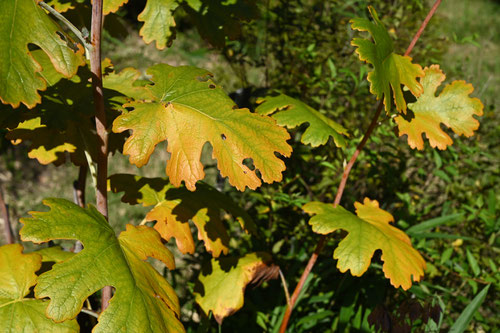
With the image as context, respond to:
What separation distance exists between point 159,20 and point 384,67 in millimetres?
855

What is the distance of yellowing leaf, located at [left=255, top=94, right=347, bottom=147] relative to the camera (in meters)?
1.64

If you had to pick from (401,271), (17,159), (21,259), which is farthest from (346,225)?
(17,159)

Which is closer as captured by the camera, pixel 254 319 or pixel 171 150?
pixel 171 150

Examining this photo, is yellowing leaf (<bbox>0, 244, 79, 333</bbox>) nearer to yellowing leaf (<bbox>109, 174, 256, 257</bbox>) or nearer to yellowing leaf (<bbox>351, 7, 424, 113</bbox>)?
yellowing leaf (<bbox>109, 174, 256, 257</bbox>)

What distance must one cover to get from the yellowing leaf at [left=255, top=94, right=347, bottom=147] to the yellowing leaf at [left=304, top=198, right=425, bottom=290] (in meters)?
0.25

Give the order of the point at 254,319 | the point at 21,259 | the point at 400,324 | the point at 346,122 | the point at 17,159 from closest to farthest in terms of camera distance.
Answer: the point at 21,259 → the point at 400,324 → the point at 254,319 → the point at 346,122 → the point at 17,159

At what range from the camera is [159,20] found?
1.83 meters

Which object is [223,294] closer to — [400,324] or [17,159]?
[400,324]

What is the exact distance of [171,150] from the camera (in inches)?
54.5

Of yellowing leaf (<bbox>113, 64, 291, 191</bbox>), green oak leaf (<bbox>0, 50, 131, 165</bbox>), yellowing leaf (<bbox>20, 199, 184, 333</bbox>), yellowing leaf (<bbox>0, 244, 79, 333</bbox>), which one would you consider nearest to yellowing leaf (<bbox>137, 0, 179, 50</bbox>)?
green oak leaf (<bbox>0, 50, 131, 165</bbox>)

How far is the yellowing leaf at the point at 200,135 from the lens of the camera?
1.33 meters

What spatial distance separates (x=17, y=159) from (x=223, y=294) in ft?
10.6

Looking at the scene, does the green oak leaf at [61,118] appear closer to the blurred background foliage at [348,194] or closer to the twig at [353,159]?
the blurred background foliage at [348,194]

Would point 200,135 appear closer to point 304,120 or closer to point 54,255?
point 304,120
